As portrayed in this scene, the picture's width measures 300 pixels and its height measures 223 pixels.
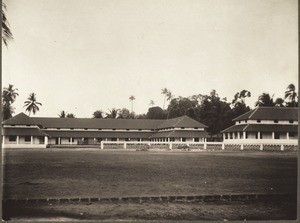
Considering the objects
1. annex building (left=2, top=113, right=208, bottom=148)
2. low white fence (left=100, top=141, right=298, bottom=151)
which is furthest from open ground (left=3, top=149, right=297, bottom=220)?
annex building (left=2, top=113, right=208, bottom=148)

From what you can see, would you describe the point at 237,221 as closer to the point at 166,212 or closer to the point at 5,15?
the point at 166,212

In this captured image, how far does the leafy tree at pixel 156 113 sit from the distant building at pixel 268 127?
29083mm

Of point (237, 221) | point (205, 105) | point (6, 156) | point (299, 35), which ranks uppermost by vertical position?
point (205, 105)

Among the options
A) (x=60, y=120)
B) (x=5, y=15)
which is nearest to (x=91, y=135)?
(x=60, y=120)

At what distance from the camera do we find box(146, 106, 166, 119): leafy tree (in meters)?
73.3

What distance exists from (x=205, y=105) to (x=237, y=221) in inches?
2315

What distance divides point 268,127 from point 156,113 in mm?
35069

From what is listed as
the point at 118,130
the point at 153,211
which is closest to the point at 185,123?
the point at 118,130

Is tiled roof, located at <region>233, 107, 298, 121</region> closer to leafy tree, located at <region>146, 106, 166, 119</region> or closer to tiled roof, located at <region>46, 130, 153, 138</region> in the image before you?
tiled roof, located at <region>46, 130, 153, 138</region>

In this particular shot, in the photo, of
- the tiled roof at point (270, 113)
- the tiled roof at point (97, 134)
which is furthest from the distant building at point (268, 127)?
the tiled roof at point (97, 134)

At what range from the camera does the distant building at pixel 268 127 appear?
42.1 m

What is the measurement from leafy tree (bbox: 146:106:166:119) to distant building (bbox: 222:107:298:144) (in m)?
29.1

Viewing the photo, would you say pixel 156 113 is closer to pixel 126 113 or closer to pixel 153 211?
pixel 126 113

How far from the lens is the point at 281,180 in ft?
33.5
